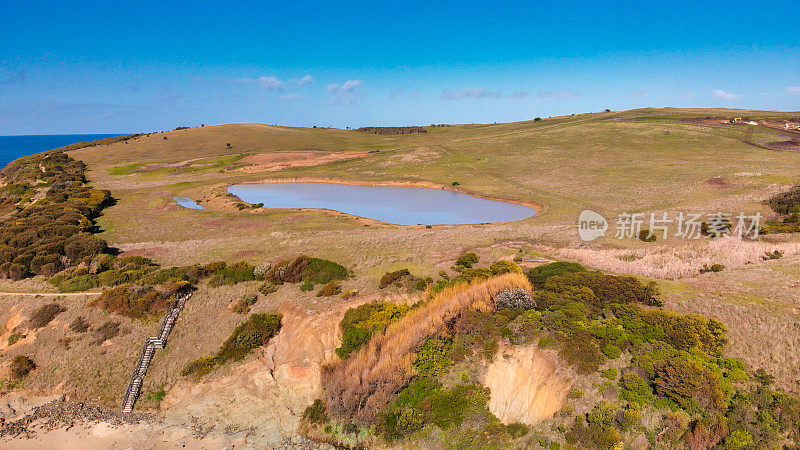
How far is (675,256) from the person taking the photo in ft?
100

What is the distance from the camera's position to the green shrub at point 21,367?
2297cm

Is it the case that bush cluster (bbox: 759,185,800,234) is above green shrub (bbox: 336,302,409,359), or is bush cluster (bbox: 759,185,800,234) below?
above

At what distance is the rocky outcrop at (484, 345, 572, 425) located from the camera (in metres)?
16.9

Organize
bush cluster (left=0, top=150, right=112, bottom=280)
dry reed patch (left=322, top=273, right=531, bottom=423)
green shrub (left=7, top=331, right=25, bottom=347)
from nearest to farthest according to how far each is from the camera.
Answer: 1. dry reed patch (left=322, top=273, right=531, bottom=423)
2. green shrub (left=7, top=331, right=25, bottom=347)
3. bush cluster (left=0, top=150, right=112, bottom=280)

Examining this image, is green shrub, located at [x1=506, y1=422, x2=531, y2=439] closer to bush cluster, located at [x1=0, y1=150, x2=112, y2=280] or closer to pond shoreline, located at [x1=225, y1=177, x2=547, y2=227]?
pond shoreline, located at [x1=225, y1=177, x2=547, y2=227]

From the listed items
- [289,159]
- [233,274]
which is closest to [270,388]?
[233,274]

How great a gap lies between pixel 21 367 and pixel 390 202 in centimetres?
4740

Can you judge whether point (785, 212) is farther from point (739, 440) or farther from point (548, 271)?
Answer: point (739, 440)

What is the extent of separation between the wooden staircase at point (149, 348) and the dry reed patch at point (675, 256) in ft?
97.3

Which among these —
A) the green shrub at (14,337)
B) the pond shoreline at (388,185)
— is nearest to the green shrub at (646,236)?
the pond shoreline at (388,185)

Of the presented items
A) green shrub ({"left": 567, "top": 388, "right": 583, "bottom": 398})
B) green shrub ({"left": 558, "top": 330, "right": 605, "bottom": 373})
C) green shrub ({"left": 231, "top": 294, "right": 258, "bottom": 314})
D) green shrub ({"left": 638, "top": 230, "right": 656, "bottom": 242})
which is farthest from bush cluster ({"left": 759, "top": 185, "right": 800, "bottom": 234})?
green shrub ({"left": 231, "top": 294, "right": 258, "bottom": 314})

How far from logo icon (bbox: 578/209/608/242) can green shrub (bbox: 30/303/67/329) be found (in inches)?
1702

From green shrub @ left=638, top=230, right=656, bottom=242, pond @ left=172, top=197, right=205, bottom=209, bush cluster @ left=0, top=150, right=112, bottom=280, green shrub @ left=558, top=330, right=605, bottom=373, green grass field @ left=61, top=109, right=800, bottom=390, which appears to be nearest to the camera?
green shrub @ left=558, top=330, right=605, bottom=373

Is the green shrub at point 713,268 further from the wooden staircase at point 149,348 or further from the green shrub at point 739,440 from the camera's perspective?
the wooden staircase at point 149,348
